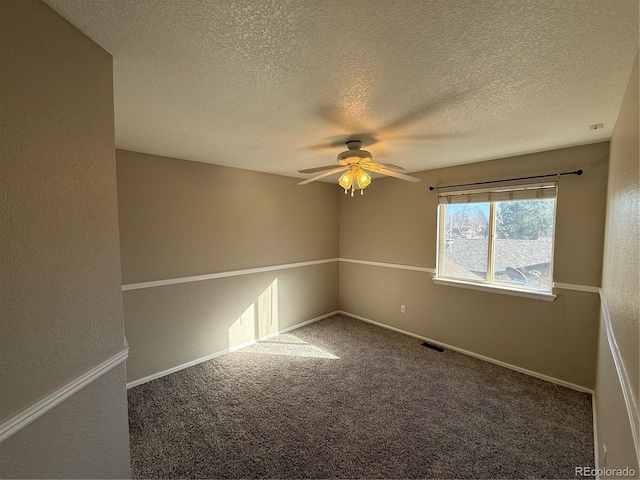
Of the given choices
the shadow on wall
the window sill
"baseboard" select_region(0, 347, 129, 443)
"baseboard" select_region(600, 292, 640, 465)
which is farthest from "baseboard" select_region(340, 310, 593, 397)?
"baseboard" select_region(0, 347, 129, 443)

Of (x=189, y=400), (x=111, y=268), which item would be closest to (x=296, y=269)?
(x=189, y=400)

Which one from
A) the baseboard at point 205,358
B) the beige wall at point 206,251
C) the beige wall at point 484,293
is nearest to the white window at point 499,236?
the beige wall at point 484,293

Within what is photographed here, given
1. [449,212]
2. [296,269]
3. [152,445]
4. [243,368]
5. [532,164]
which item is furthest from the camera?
[296,269]

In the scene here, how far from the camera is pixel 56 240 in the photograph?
0.96m

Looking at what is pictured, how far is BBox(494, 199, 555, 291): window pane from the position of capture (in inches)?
108

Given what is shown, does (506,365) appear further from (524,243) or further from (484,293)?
(524,243)

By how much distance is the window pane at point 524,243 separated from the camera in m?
2.73

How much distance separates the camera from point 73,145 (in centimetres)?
102

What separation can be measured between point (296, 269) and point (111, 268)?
301cm

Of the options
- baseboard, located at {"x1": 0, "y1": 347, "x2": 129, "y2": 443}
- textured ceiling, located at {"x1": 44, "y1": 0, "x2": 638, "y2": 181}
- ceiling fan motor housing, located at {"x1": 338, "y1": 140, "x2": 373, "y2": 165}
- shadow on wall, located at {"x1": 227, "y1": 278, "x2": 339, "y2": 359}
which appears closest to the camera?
baseboard, located at {"x1": 0, "y1": 347, "x2": 129, "y2": 443}

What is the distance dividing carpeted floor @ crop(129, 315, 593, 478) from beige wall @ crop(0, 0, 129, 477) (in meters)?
0.90

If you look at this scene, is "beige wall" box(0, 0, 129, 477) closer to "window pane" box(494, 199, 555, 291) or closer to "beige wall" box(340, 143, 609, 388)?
"beige wall" box(340, 143, 609, 388)

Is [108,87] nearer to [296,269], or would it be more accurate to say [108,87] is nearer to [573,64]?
[573,64]

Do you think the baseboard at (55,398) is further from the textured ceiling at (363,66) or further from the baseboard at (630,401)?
the baseboard at (630,401)
